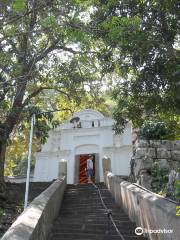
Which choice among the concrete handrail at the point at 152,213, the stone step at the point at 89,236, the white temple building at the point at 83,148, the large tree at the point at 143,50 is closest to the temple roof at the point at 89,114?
the white temple building at the point at 83,148

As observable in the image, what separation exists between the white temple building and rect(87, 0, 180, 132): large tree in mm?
8570

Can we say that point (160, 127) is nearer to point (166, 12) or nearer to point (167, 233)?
point (166, 12)

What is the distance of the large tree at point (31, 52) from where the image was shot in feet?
22.9

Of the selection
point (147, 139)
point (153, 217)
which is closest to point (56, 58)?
point (147, 139)

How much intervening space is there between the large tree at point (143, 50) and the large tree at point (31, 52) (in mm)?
807

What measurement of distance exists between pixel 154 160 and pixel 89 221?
162 inches

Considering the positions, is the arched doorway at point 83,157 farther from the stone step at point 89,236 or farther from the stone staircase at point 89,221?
the stone step at point 89,236

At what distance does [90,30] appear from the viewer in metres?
8.17

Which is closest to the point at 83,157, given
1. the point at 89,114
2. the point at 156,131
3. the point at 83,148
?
the point at 83,148

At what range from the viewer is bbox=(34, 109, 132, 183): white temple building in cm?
1803

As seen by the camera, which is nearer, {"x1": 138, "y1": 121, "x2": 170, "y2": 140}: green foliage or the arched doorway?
{"x1": 138, "y1": 121, "x2": 170, "y2": 140}: green foliage

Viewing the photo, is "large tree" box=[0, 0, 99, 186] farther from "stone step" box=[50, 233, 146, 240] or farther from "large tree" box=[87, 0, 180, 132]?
"stone step" box=[50, 233, 146, 240]

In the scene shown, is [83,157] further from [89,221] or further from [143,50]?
[143,50]

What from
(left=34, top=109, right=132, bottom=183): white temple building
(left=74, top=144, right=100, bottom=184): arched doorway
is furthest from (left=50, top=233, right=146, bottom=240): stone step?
(left=74, top=144, right=100, bottom=184): arched doorway
